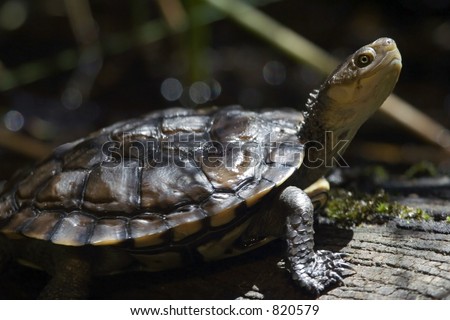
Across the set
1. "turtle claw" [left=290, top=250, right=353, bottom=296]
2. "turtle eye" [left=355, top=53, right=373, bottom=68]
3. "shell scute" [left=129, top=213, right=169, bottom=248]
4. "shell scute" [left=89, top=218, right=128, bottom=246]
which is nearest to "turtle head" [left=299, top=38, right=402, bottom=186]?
"turtle eye" [left=355, top=53, right=373, bottom=68]

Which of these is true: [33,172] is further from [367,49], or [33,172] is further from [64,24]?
[64,24]

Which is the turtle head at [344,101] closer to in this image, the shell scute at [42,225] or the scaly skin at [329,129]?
the scaly skin at [329,129]

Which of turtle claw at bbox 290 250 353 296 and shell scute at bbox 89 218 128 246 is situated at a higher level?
shell scute at bbox 89 218 128 246

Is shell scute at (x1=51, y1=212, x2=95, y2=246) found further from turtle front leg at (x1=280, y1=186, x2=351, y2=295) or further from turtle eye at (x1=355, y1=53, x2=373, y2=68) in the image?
turtle eye at (x1=355, y1=53, x2=373, y2=68)

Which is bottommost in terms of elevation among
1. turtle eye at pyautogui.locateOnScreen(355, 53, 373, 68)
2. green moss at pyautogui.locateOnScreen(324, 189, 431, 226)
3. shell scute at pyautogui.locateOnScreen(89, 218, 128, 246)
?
shell scute at pyautogui.locateOnScreen(89, 218, 128, 246)

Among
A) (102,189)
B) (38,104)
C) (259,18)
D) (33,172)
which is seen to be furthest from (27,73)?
(102,189)

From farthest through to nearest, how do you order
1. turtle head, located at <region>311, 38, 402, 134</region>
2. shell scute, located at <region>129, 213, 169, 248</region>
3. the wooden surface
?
turtle head, located at <region>311, 38, 402, 134</region>
shell scute, located at <region>129, 213, 169, 248</region>
the wooden surface

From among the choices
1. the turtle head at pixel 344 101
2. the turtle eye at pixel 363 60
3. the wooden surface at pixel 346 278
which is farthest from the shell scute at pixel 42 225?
the turtle eye at pixel 363 60
